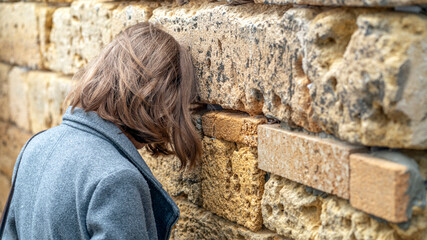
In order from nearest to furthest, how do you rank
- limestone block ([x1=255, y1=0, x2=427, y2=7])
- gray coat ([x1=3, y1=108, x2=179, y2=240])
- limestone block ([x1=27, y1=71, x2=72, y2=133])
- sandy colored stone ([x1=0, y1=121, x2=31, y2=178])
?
limestone block ([x1=255, y1=0, x2=427, y2=7]) < gray coat ([x1=3, y1=108, x2=179, y2=240]) < limestone block ([x1=27, y1=71, x2=72, y2=133]) < sandy colored stone ([x1=0, y1=121, x2=31, y2=178])

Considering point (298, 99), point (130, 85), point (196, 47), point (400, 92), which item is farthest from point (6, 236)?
point (400, 92)

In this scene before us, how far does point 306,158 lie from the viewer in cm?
150

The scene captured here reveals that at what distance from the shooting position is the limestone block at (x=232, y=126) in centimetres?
181

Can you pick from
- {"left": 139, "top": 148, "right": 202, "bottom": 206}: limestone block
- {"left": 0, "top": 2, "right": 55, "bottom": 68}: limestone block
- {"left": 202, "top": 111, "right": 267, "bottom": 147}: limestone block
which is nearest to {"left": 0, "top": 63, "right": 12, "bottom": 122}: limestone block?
{"left": 0, "top": 2, "right": 55, "bottom": 68}: limestone block

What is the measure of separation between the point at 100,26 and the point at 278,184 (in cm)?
164

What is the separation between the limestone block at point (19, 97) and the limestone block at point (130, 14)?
6.33 feet

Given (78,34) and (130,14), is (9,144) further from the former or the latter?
(130,14)

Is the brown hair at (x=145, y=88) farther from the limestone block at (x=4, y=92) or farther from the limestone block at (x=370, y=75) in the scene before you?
the limestone block at (x=4, y=92)

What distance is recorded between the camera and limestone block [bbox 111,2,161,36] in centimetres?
242

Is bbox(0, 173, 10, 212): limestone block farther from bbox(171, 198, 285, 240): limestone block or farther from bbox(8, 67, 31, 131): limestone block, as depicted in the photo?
bbox(171, 198, 285, 240): limestone block

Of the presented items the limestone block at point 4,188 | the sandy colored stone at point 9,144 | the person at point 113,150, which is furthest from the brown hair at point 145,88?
the limestone block at point 4,188

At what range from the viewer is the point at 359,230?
1.32m

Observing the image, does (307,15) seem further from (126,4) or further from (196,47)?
(126,4)

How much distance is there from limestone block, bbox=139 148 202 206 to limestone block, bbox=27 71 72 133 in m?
1.34
